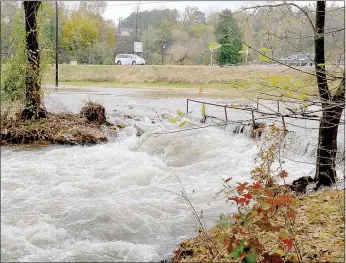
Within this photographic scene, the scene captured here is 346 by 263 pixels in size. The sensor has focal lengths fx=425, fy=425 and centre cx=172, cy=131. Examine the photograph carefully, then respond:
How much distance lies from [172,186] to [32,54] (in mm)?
5813

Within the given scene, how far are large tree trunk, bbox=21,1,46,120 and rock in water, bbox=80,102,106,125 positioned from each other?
1.63 meters

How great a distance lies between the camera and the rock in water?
13367mm

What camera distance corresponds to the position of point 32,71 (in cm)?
1105

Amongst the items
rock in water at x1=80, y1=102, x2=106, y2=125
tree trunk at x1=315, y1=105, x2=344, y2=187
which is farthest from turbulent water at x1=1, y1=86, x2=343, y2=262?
rock in water at x1=80, y1=102, x2=106, y2=125

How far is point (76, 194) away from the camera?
632 centimetres

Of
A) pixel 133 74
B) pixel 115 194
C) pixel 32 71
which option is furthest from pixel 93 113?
pixel 133 74

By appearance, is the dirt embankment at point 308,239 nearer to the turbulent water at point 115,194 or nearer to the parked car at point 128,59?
the turbulent water at point 115,194

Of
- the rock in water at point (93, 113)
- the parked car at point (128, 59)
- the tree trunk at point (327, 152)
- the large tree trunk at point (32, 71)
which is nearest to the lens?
the tree trunk at point (327, 152)

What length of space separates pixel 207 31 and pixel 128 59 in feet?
108

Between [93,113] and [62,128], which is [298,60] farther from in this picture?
[93,113]

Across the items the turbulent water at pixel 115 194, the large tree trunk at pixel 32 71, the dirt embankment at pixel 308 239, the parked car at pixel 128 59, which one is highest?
the parked car at pixel 128 59

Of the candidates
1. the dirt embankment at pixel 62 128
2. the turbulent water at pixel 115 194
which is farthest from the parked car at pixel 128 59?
the turbulent water at pixel 115 194

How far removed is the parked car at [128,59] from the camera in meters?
37.7

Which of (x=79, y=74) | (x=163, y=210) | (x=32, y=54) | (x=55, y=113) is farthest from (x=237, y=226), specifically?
(x=79, y=74)
